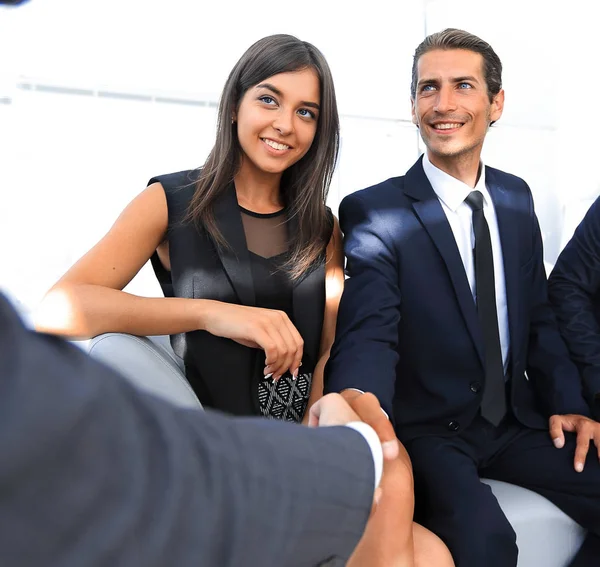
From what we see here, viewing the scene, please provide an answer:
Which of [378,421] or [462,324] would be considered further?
[462,324]

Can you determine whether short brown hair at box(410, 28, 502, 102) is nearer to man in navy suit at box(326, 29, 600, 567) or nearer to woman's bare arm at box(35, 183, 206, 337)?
man in navy suit at box(326, 29, 600, 567)

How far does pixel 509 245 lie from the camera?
1.87 m

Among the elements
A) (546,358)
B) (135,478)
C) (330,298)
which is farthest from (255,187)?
(135,478)

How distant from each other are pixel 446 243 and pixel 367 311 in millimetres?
321

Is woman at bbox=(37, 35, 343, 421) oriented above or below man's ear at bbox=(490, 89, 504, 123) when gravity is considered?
below

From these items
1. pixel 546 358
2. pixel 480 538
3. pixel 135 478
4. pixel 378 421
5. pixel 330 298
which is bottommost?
pixel 480 538

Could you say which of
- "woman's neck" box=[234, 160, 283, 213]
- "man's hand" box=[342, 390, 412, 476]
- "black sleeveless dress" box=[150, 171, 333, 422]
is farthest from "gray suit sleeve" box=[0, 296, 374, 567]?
"woman's neck" box=[234, 160, 283, 213]

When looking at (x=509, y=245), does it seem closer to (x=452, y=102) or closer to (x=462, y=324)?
(x=462, y=324)

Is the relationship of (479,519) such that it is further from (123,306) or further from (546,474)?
(123,306)

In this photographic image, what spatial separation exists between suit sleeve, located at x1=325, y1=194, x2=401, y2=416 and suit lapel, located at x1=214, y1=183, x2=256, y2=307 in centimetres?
25

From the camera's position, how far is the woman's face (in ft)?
5.87

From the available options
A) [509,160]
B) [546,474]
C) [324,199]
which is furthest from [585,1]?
[546,474]

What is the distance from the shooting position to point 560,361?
6.15ft

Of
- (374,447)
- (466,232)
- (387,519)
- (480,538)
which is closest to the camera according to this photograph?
(374,447)
